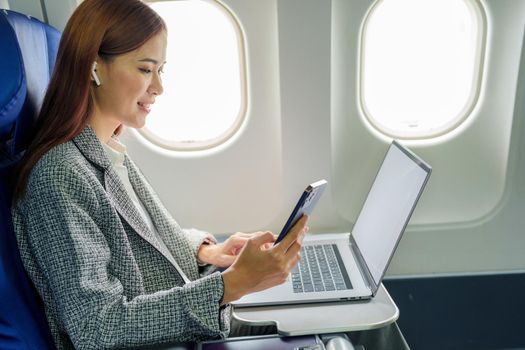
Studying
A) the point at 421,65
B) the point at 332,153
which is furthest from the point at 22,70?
the point at 421,65

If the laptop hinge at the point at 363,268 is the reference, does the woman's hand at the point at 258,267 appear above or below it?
above

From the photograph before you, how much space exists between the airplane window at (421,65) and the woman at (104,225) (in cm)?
95

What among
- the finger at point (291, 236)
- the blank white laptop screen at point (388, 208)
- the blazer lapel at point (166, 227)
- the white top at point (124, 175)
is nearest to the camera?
the finger at point (291, 236)

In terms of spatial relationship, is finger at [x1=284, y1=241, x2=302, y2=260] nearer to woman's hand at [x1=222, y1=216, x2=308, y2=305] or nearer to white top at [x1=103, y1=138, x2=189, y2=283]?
woman's hand at [x1=222, y1=216, x2=308, y2=305]

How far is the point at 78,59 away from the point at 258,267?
2.07 ft

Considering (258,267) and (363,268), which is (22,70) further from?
(363,268)

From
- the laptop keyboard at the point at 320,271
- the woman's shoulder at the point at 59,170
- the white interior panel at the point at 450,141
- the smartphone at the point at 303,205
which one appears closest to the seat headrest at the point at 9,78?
the woman's shoulder at the point at 59,170

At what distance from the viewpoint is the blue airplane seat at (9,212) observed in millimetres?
918

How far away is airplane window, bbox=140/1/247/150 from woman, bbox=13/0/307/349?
60cm

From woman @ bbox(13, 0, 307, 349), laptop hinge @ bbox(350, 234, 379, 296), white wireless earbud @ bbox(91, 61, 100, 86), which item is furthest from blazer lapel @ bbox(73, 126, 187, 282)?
laptop hinge @ bbox(350, 234, 379, 296)

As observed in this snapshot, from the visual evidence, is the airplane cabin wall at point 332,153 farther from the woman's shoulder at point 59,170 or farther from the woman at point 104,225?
the woman's shoulder at point 59,170

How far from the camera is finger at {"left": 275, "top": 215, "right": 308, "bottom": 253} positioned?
1021 millimetres

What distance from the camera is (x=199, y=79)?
6.14 ft

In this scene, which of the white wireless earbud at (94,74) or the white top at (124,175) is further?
the white top at (124,175)
